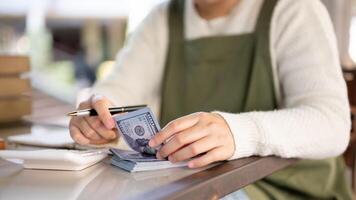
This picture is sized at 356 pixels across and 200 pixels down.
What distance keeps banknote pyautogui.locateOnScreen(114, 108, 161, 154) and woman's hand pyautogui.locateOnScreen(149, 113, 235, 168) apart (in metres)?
0.03

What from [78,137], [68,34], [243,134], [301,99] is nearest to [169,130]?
[243,134]

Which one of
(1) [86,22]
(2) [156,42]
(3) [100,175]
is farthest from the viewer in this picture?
(1) [86,22]

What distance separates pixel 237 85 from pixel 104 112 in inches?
16.3

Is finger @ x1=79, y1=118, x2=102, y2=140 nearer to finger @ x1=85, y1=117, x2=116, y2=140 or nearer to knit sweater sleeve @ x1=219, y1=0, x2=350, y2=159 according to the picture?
finger @ x1=85, y1=117, x2=116, y2=140

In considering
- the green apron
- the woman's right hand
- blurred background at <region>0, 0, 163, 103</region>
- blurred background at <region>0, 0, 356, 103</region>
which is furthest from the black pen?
blurred background at <region>0, 0, 163, 103</region>

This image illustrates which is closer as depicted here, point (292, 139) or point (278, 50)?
point (292, 139)

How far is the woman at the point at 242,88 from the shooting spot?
782 millimetres

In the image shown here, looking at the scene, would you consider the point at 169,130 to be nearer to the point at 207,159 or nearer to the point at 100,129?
the point at 207,159

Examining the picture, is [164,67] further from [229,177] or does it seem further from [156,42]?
[229,177]

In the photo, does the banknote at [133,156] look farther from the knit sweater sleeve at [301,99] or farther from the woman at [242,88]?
the knit sweater sleeve at [301,99]

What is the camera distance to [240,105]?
1113mm

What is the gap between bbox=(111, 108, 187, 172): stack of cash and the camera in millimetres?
722

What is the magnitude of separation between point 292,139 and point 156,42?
0.58 m

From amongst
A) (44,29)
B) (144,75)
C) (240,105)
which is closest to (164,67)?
(144,75)
